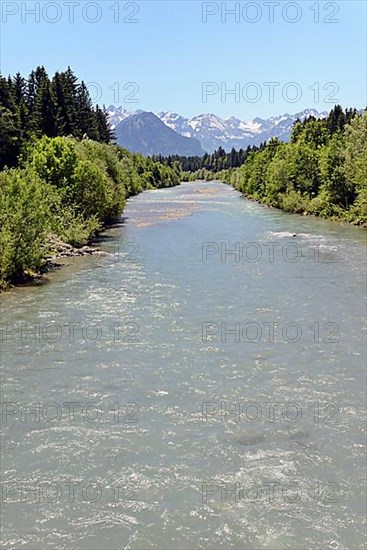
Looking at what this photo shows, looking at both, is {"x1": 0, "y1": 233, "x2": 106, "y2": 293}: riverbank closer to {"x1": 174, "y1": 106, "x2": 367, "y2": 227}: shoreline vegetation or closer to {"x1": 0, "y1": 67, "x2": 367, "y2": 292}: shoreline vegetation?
{"x1": 0, "y1": 67, "x2": 367, "y2": 292}: shoreline vegetation

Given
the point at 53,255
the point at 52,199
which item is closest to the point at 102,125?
the point at 52,199

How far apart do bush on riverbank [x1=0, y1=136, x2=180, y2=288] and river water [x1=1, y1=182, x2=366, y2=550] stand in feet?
7.36

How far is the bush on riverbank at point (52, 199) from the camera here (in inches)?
1107

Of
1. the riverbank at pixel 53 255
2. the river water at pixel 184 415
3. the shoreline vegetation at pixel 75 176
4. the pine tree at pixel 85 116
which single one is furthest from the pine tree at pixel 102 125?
the river water at pixel 184 415

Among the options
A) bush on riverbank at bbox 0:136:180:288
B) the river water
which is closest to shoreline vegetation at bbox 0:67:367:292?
bush on riverbank at bbox 0:136:180:288

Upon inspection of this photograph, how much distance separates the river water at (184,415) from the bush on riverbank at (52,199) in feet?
7.36

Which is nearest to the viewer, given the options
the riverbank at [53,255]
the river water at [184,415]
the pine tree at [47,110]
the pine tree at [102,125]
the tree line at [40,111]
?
the river water at [184,415]

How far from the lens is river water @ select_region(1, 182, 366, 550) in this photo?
9.84 metres

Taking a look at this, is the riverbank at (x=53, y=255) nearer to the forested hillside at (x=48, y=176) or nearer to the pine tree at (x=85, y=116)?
the forested hillside at (x=48, y=176)

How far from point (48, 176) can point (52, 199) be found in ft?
21.0

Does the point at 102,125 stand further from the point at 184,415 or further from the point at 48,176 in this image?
the point at 184,415

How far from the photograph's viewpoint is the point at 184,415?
45.1ft

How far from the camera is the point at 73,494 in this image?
34.9ft

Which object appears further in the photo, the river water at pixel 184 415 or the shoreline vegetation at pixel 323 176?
the shoreline vegetation at pixel 323 176
